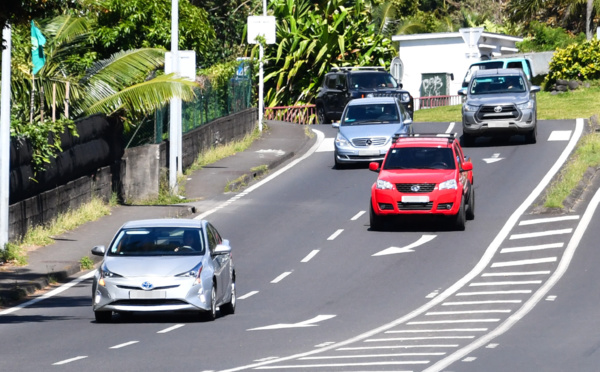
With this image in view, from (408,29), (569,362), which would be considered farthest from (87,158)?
(408,29)

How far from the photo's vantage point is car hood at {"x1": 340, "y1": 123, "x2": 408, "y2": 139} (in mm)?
33750

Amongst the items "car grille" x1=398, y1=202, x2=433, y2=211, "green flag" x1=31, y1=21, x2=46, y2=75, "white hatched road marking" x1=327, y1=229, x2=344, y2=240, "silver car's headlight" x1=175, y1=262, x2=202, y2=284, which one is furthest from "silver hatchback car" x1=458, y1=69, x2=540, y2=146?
"silver car's headlight" x1=175, y1=262, x2=202, y2=284

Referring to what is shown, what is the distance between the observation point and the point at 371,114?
3538cm

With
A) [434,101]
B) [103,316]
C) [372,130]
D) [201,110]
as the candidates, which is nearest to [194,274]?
[103,316]

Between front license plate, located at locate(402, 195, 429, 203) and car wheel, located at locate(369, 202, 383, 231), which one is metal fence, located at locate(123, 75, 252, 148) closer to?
car wheel, located at locate(369, 202, 383, 231)

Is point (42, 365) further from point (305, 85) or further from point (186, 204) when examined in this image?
point (305, 85)

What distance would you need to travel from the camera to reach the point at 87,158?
2906 cm

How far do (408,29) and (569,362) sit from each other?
64.8 metres

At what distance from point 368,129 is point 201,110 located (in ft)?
19.7

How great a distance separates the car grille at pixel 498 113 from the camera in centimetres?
3603

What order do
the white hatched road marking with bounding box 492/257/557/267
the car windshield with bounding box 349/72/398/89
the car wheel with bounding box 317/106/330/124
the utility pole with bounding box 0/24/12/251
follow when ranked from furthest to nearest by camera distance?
the car wheel with bounding box 317/106/330/124 → the car windshield with bounding box 349/72/398/89 → the utility pole with bounding box 0/24/12/251 → the white hatched road marking with bounding box 492/257/557/267

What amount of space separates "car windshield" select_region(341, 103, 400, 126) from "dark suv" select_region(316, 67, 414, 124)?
7.35m

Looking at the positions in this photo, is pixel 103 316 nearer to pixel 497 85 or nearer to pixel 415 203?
pixel 415 203

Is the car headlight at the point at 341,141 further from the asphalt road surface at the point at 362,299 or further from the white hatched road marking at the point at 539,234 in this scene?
the white hatched road marking at the point at 539,234
